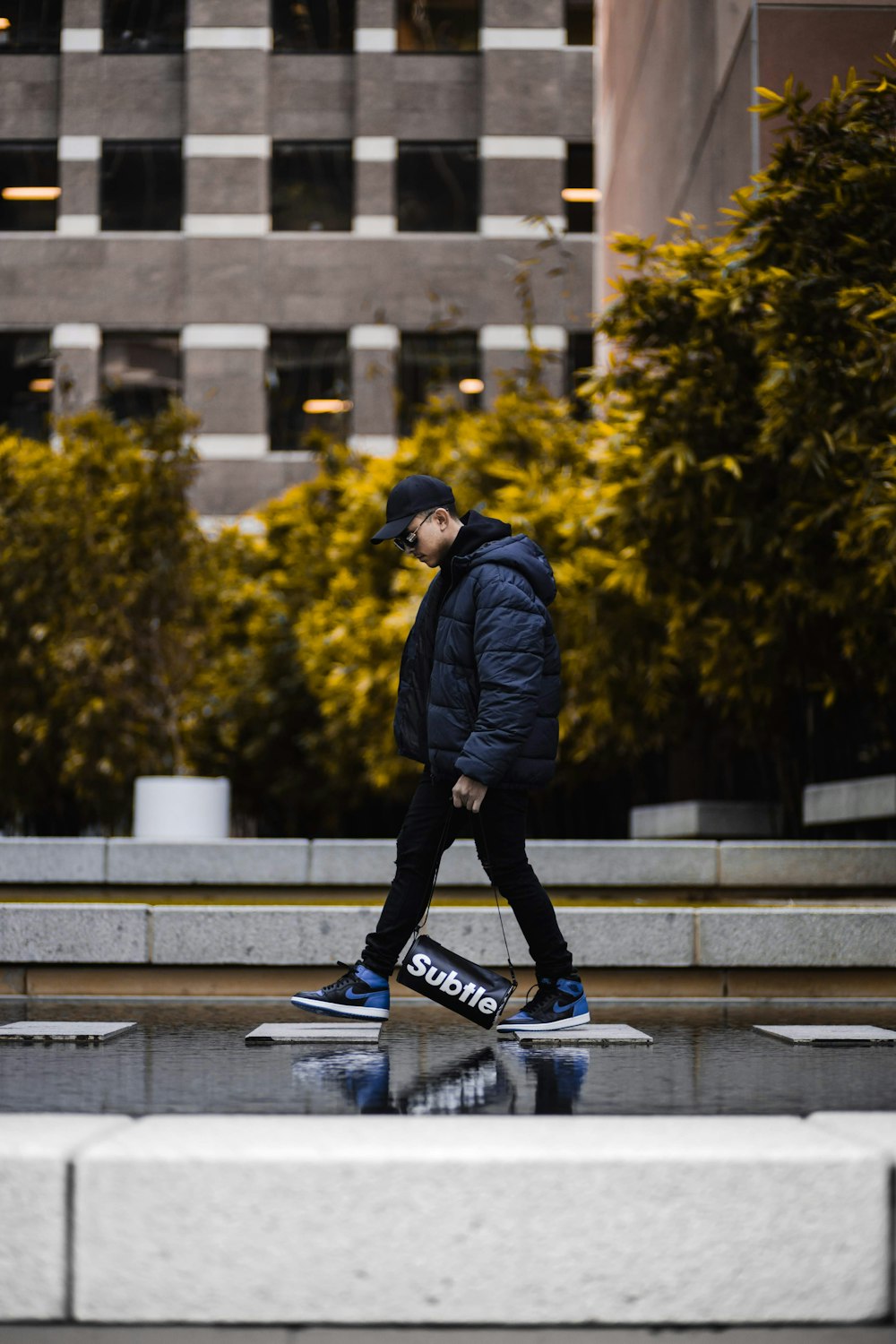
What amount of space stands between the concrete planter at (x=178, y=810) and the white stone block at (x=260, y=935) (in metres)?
6.12

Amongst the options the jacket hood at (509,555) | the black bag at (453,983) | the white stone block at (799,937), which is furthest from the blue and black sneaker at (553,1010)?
the white stone block at (799,937)

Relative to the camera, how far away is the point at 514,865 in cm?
592

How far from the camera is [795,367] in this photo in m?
9.35

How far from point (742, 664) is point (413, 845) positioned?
18.7ft

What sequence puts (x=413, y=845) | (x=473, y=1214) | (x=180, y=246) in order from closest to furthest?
(x=473, y=1214) → (x=413, y=845) → (x=180, y=246)

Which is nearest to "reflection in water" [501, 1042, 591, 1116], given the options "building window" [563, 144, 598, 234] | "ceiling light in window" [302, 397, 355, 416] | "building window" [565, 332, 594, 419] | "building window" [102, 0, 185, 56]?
"ceiling light in window" [302, 397, 355, 416]

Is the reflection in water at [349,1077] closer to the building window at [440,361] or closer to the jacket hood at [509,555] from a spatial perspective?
the jacket hood at [509,555]

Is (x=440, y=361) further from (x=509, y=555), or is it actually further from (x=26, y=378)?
(x=509, y=555)

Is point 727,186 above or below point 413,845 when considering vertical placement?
above

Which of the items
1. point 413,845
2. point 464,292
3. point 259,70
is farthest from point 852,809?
point 259,70

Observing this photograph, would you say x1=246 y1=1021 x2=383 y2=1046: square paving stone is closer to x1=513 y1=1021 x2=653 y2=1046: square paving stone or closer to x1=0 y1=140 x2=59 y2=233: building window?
x1=513 y1=1021 x2=653 y2=1046: square paving stone

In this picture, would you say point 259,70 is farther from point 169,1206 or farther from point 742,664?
point 169,1206

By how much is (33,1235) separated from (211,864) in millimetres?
7892

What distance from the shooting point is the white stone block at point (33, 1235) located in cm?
317
